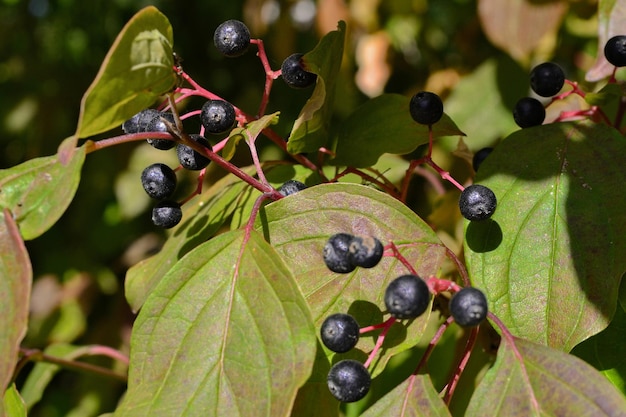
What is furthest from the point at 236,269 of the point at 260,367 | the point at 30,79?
the point at 30,79

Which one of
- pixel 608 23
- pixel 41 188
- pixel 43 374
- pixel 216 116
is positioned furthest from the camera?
pixel 43 374

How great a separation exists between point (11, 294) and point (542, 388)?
2.27ft

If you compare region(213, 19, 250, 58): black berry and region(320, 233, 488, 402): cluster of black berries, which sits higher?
region(213, 19, 250, 58): black berry

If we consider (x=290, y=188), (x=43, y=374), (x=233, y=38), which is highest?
(x=233, y=38)

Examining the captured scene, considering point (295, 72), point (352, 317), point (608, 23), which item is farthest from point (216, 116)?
point (608, 23)

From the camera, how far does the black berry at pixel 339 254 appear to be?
93 cm

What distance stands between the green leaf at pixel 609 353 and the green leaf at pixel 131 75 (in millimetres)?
782

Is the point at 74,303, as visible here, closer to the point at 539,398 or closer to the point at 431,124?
the point at 431,124

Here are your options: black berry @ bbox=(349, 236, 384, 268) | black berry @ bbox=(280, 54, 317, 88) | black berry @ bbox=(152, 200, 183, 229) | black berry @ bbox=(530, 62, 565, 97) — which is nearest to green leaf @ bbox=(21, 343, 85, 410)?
black berry @ bbox=(152, 200, 183, 229)

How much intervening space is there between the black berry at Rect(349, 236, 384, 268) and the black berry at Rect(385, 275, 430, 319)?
0.05 metres

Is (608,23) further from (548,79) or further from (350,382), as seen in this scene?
(350,382)

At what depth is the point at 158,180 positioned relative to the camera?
1.14 m

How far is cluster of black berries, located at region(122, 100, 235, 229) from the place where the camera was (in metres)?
1.09

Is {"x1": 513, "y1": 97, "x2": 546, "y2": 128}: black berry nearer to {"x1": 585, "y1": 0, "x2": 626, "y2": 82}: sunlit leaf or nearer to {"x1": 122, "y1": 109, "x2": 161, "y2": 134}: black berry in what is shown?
{"x1": 585, "y1": 0, "x2": 626, "y2": 82}: sunlit leaf
